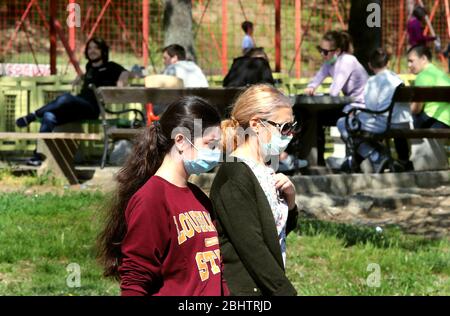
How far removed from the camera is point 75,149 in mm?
11859

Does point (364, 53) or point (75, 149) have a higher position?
point (364, 53)

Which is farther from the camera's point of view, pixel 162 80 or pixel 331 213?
pixel 162 80

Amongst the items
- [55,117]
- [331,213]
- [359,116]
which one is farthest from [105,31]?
[331,213]

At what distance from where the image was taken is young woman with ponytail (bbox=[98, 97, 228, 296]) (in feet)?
12.2

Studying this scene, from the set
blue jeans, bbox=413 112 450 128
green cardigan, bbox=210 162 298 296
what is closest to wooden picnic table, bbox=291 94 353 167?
blue jeans, bbox=413 112 450 128

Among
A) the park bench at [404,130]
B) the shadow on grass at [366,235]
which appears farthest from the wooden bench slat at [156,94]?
the shadow on grass at [366,235]

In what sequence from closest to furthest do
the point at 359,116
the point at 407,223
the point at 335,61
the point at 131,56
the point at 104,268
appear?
1. the point at 104,268
2. the point at 407,223
3. the point at 359,116
4. the point at 335,61
5. the point at 131,56

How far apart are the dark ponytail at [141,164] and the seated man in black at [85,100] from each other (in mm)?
8807

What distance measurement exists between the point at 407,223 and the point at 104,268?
5412mm

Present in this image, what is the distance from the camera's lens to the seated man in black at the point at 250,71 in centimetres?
1227

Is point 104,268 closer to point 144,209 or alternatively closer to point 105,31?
point 144,209

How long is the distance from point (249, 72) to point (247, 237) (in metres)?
8.44

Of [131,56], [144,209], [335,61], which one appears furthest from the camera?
[131,56]

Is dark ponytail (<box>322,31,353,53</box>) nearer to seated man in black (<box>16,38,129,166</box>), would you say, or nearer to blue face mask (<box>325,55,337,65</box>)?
blue face mask (<box>325,55,337,65</box>)
